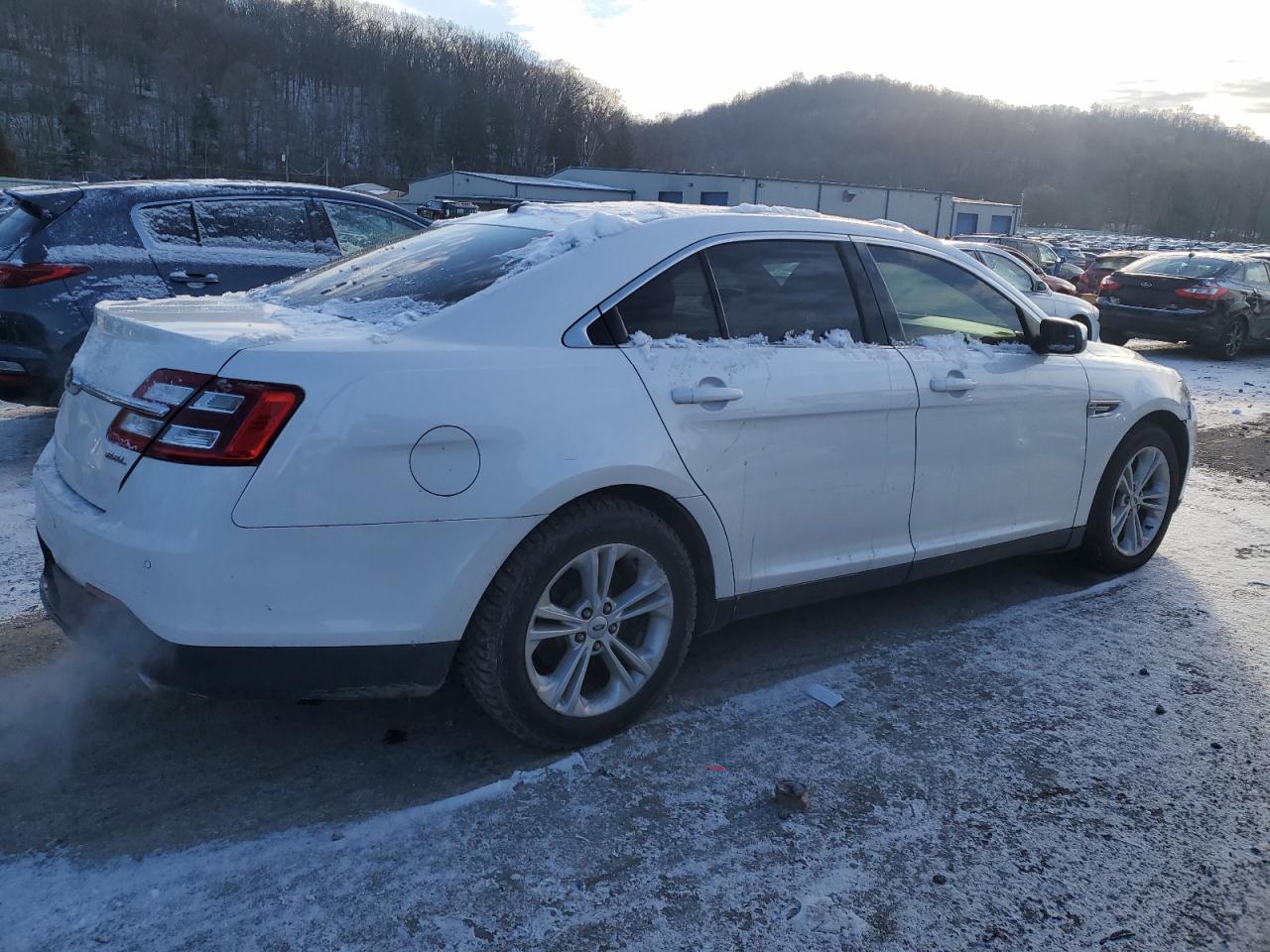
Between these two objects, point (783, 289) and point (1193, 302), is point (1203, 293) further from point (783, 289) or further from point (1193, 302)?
point (783, 289)

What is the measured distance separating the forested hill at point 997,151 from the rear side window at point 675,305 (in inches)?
5409

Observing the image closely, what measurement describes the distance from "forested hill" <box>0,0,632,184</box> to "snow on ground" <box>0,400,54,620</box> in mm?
108710

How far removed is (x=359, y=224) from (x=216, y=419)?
17.4 feet

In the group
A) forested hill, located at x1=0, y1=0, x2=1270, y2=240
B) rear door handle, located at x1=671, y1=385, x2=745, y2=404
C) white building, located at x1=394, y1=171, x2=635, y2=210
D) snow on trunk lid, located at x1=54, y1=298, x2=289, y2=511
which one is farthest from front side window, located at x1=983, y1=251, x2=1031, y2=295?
forested hill, located at x1=0, y1=0, x2=1270, y2=240

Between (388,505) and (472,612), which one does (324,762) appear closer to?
(472,612)

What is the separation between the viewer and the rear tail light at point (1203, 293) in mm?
14086

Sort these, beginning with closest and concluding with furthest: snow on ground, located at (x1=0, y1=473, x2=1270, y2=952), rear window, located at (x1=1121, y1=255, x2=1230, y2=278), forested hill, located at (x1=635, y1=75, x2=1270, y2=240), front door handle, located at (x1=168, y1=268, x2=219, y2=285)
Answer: snow on ground, located at (x1=0, y1=473, x2=1270, y2=952) → front door handle, located at (x1=168, y1=268, x2=219, y2=285) → rear window, located at (x1=1121, y1=255, x2=1230, y2=278) → forested hill, located at (x1=635, y1=75, x2=1270, y2=240)

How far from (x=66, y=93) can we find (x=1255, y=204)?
489 ft

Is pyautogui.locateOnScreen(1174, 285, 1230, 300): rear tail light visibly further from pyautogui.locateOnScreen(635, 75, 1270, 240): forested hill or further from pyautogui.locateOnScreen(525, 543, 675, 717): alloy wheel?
pyautogui.locateOnScreen(635, 75, 1270, 240): forested hill

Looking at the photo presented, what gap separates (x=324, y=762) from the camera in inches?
118

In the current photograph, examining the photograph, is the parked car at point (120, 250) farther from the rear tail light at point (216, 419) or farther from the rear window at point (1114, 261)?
the rear window at point (1114, 261)

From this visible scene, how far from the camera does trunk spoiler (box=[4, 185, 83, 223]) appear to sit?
20.5ft

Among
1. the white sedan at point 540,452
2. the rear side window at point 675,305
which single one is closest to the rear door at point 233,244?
the white sedan at point 540,452

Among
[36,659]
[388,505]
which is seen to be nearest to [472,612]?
[388,505]
